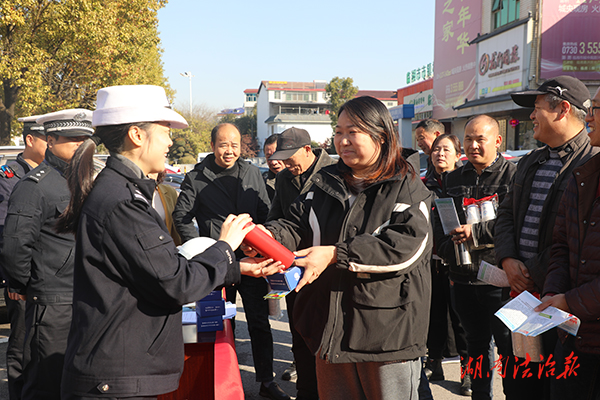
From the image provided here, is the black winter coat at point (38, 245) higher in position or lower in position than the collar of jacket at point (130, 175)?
lower

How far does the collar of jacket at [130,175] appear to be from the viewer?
193cm

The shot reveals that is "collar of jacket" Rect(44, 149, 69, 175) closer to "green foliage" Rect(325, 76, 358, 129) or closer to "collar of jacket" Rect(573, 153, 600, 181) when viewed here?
"collar of jacket" Rect(573, 153, 600, 181)

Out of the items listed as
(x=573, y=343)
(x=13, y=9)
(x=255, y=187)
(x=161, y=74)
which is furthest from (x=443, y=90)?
(x=573, y=343)

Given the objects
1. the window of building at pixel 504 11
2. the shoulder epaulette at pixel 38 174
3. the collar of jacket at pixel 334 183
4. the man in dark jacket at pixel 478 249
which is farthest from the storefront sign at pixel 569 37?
the shoulder epaulette at pixel 38 174

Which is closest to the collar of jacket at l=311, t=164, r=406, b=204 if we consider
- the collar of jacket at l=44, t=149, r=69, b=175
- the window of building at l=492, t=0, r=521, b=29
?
the collar of jacket at l=44, t=149, r=69, b=175

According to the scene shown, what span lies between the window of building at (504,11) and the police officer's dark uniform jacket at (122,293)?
934 inches

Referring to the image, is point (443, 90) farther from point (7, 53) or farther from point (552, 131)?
point (552, 131)

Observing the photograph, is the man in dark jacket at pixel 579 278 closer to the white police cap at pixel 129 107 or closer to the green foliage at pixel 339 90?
the white police cap at pixel 129 107

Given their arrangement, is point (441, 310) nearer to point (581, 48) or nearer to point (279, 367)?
point (279, 367)

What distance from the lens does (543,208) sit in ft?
8.99

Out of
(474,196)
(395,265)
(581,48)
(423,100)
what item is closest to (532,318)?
(395,265)

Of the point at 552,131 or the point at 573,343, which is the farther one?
the point at 552,131

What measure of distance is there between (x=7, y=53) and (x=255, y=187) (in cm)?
1469

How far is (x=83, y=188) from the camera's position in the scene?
1.94m
